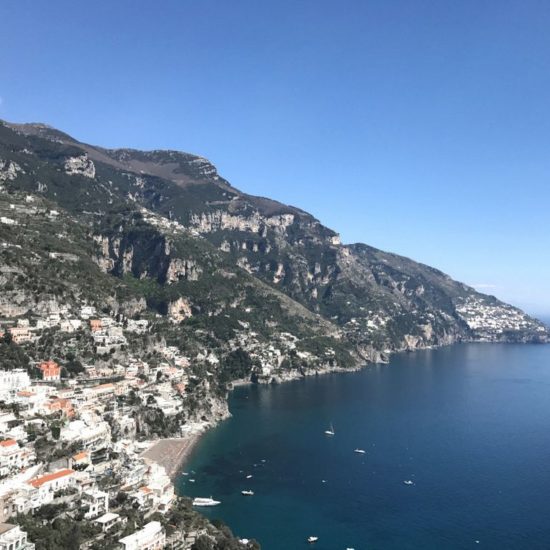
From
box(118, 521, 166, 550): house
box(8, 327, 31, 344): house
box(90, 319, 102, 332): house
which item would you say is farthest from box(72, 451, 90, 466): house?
box(90, 319, 102, 332): house

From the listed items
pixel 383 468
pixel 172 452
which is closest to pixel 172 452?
pixel 172 452

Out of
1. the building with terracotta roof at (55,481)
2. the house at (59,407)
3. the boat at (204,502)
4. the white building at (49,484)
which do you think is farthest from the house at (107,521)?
the house at (59,407)

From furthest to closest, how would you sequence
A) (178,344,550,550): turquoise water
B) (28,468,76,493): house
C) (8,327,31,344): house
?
(8,327,31,344): house → (178,344,550,550): turquoise water → (28,468,76,493): house

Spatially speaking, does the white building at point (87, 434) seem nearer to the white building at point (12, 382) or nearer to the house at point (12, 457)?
the house at point (12, 457)

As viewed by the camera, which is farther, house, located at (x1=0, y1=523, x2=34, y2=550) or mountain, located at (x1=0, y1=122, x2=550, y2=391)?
mountain, located at (x1=0, y1=122, x2=550, y2=391)

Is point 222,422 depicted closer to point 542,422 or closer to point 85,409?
point 85,409

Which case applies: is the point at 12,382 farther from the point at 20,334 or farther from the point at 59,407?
the point at 20,334

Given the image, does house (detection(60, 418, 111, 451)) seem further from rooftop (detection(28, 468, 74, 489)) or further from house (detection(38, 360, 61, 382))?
house (detection(38, 360, 61, 382))
